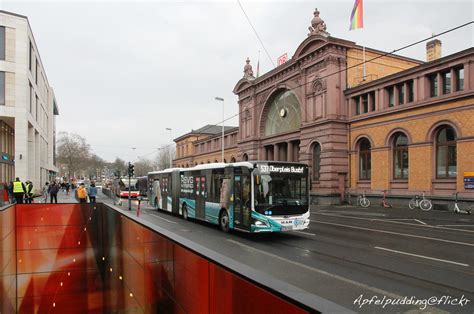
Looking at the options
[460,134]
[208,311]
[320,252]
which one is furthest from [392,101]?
[208,311]

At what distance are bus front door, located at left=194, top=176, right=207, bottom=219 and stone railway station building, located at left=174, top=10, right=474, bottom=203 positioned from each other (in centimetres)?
1017

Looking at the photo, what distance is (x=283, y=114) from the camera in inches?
1457

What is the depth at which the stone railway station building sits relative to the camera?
21.5 metres

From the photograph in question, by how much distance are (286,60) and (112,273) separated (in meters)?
33.7

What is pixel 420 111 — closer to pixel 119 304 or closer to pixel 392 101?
pixel 392 101

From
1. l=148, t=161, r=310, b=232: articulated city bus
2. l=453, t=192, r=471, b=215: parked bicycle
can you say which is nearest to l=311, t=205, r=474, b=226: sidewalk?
l=453, t=192, r=471, b=215: parked bicycle

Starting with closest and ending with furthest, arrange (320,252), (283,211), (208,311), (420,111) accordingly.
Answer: (208,311) → (320,252) → (283,211) → (420,111)

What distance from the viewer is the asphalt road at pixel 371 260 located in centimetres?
609

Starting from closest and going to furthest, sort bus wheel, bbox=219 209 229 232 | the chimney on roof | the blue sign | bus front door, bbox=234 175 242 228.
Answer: bus front door, bbox=234 175 242 228
bus wheel, bbox=219 209 229 232
the blue sign
the chimney on roof

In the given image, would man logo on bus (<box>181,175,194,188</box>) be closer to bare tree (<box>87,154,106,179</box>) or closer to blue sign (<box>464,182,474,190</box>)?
blue sign (<box>464,182,474,190</box>)

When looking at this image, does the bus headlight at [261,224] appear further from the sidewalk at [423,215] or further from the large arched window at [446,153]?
the large arched window at [446,153]

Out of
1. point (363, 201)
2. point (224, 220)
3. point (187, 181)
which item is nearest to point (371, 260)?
point (224, 220)

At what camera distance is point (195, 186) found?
17.7 meters

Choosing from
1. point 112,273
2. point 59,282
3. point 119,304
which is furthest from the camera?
point 59,282
